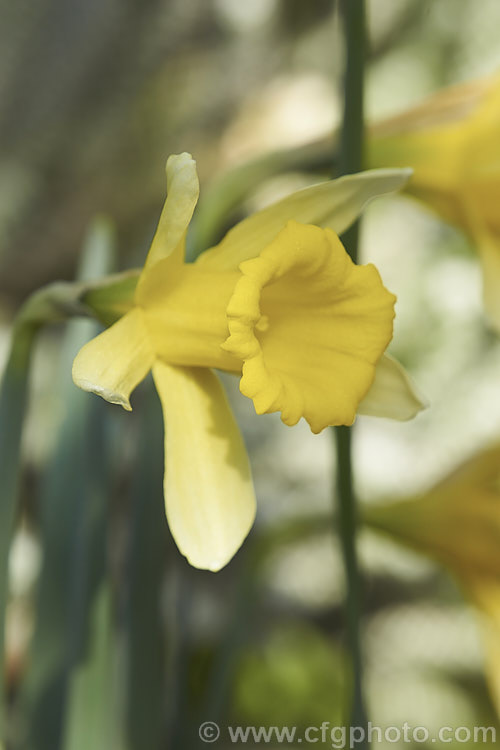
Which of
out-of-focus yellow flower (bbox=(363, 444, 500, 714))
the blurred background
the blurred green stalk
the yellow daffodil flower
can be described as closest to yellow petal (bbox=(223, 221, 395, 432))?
the yellow daffodil flower

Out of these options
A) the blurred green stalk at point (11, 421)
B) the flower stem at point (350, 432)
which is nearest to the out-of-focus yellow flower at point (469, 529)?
the flower stem at point (350, 432)

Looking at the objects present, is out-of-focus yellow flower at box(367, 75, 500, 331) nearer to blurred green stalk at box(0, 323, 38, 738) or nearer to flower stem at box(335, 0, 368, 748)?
flower stem at box(335, 0, 368, 748)

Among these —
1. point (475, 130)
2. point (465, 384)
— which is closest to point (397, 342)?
point (465, 384)

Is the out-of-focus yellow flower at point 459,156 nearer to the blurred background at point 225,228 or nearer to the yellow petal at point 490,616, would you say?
the yellow petal at point 490,616

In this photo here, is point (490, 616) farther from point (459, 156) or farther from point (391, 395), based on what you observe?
point (459, 156)

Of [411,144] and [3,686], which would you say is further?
[411,144]

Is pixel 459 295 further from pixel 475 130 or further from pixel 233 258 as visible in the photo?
pixel 233 258
